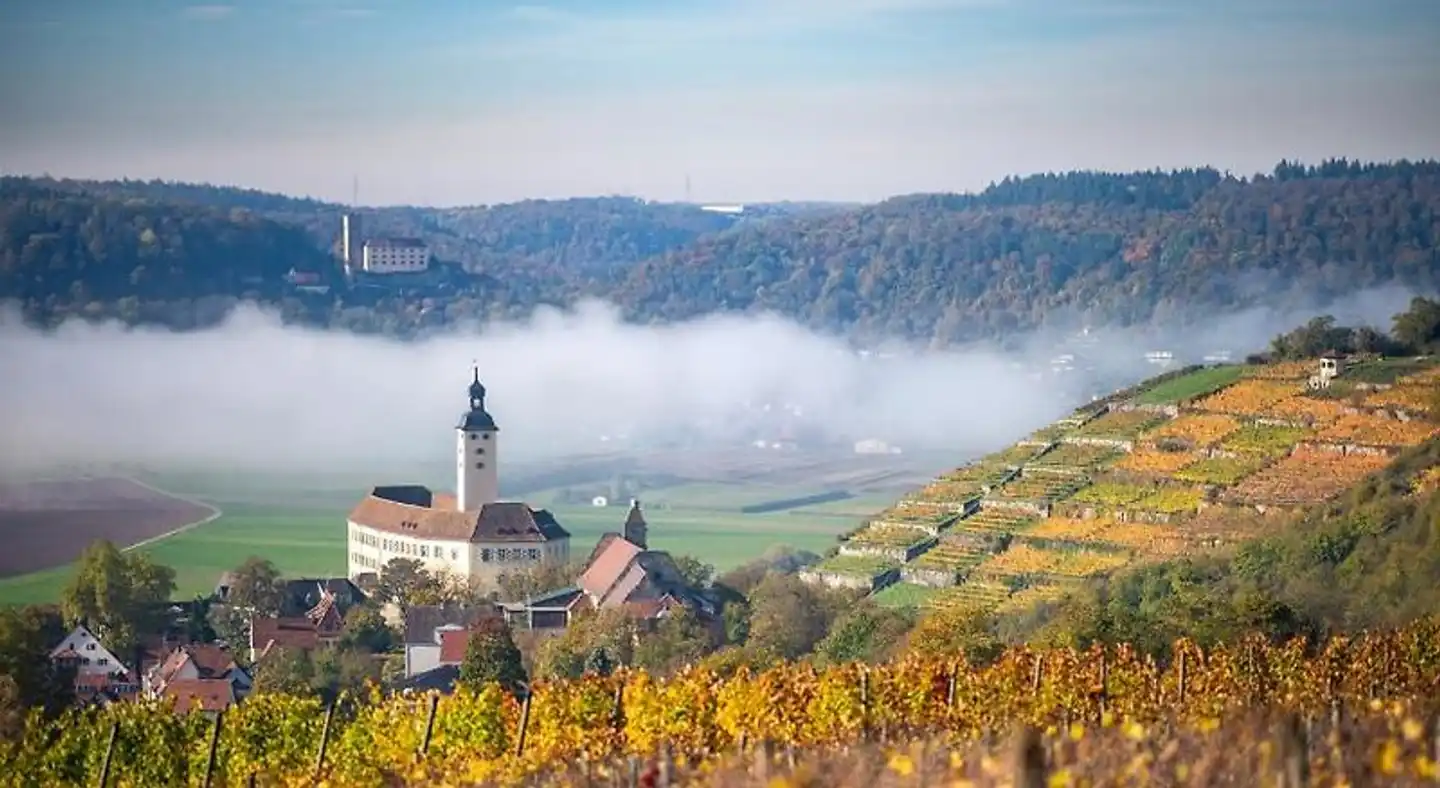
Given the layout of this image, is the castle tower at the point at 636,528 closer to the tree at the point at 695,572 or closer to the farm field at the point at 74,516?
the tree at the point at 695,572

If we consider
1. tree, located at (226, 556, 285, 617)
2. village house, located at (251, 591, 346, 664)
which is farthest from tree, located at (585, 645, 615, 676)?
tree, located at (226, 556, 285, 617)

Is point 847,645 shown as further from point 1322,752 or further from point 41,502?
point 41,502

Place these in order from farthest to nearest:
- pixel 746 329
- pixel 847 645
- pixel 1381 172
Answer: pixel 746 329
pixel 1381 172
pixel 847 645

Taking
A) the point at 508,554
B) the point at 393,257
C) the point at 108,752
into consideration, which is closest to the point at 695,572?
the point at 508,554

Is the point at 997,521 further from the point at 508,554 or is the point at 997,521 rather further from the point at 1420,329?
the point at 508,554

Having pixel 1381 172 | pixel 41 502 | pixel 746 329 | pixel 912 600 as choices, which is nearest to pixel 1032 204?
pixel 746 329

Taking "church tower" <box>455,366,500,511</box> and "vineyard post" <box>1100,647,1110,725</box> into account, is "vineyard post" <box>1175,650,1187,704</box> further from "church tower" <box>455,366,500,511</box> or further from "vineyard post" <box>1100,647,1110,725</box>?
"church tower" <box>455,366,500,511</box>

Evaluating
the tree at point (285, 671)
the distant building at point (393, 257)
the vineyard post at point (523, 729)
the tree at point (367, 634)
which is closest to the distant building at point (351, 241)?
the distant building at point (393, 257)
